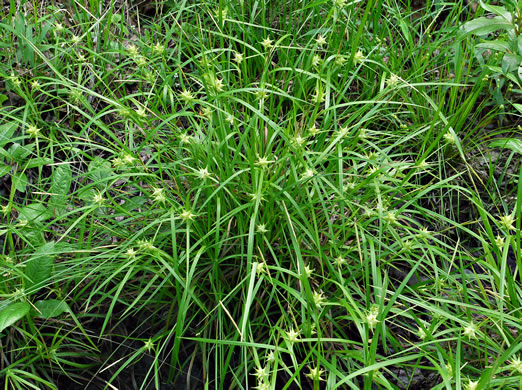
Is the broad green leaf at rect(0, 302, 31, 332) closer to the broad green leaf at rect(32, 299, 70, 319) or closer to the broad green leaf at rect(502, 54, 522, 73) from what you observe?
the broad green leaf at rect(32, 299, 70, 319)

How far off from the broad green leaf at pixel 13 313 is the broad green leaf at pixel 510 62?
171cm

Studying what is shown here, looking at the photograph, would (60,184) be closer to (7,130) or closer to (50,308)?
(7,130)

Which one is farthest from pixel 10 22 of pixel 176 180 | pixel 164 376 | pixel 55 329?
pixel 164 376

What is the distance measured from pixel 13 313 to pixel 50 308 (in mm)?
140

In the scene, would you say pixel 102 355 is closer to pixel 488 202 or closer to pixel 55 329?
pixel 55 329

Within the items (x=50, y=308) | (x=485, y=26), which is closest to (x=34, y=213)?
(x=50, y=308)

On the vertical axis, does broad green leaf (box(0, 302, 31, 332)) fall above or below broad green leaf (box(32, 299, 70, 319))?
above

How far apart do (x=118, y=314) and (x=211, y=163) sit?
622mm

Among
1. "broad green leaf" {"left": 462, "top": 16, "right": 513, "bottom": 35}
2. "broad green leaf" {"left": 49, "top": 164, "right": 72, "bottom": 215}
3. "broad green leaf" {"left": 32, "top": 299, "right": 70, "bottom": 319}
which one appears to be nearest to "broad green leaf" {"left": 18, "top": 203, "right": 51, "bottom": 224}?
"broad green leaf" {"left": 49, "top": 164, "right": 72, "bottom": 215}

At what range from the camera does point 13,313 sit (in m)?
1.55

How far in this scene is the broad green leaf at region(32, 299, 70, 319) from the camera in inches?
65.4

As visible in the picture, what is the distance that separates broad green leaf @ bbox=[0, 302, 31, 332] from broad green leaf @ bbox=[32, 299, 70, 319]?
0.20 feet

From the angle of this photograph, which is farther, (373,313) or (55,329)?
(55,329)

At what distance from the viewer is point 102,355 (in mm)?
1774
